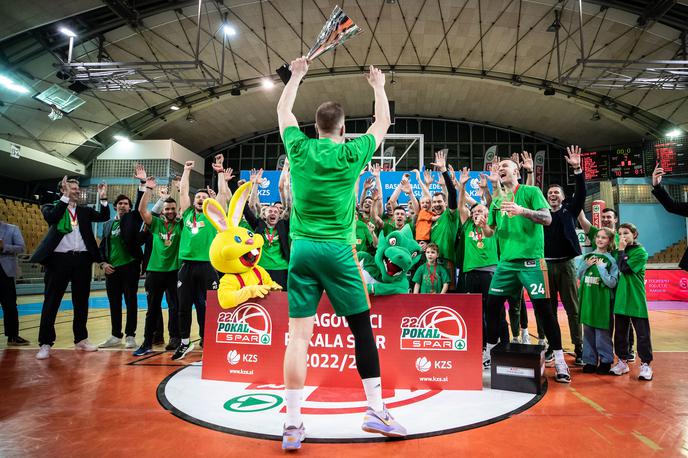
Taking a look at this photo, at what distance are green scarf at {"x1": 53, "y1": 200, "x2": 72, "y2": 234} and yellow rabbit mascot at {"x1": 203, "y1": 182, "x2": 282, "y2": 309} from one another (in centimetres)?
224

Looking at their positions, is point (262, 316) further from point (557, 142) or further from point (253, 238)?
point (557, 142)

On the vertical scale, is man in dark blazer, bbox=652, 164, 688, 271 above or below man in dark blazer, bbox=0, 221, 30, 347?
above

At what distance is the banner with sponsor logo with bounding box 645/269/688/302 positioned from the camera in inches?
501

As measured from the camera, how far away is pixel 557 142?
2336cm

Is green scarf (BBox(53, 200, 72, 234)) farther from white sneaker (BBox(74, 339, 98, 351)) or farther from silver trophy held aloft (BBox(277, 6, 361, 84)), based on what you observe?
silver trophy held aloft (BBox(277, 6, 361, 84))

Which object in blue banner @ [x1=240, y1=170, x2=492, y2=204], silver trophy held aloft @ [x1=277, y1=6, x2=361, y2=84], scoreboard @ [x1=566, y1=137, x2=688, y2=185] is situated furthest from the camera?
scoreboard @ [x1=566, y1=137, x2=688, y2=185]

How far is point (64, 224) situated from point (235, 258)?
8.49 ft

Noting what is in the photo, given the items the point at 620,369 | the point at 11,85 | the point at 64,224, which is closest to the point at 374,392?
the point at 620,369

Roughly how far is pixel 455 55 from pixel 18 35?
15814 millimetres

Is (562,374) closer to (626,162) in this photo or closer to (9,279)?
(9,279)

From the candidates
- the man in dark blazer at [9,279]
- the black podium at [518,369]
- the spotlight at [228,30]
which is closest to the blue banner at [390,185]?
the spotlight at [228,30]

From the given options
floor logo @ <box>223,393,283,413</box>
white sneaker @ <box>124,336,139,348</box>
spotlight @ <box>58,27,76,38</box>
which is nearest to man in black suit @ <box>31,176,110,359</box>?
white sneaker @ <box>124,336,139,348</box>

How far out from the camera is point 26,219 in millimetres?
15164

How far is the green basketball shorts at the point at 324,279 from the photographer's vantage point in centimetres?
218
